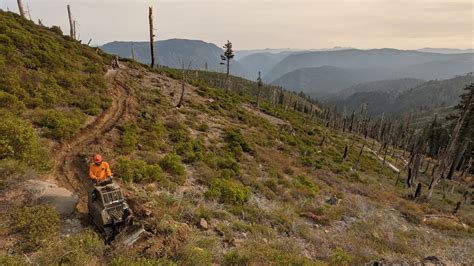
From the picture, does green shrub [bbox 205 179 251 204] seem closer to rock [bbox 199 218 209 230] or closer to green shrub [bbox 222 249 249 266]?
rock [bbox 199 218 209 230]

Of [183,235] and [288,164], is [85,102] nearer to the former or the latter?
[183,235]

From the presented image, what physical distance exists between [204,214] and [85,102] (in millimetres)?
12400

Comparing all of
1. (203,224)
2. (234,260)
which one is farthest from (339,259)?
(203,224)

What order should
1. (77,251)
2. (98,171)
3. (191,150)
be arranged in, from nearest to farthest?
1. (77,251)
2. (98,171)
3. (191,150)

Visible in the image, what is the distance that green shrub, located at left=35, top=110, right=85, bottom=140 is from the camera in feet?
48.4

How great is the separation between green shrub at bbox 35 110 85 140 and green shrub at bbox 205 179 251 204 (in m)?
7.92

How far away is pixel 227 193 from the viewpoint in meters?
14.9

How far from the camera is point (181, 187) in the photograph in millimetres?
14555

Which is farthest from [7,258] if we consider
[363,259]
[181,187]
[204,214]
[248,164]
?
[248,164]

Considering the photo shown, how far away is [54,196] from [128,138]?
7.48 m

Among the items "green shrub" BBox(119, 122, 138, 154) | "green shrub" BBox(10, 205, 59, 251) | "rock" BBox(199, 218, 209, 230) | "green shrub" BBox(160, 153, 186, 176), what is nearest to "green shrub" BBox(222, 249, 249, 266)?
"rock" BBox(199, 218, 209, 230)

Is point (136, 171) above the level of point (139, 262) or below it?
below

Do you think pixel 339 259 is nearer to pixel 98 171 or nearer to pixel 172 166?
pixel 172 166

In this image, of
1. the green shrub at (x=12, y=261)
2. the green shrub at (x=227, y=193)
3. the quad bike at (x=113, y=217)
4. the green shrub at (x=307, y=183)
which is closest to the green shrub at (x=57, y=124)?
the quad bike at (x=113, y=217)
